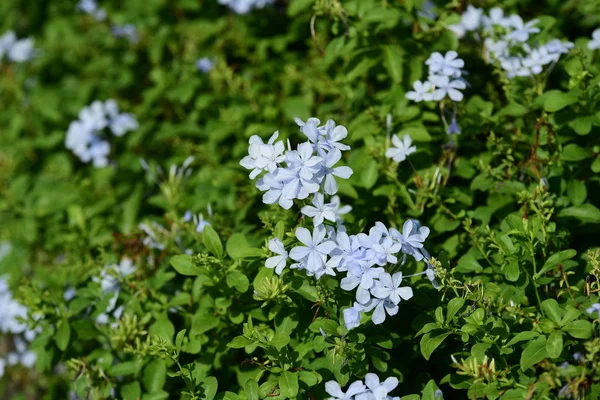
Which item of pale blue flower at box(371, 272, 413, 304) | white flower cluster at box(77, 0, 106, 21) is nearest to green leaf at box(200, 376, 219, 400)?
pale blue flower at box(371, 272, 413, 304)

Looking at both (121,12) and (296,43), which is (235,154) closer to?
(296,43)

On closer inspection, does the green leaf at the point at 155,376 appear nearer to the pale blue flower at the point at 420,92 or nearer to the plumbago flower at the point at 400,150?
the plumbago flower at the point at 400,150

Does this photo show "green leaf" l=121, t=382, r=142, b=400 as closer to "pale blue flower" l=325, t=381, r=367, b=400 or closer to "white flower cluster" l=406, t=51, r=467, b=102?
"pale blue flower" l=325, t=381, r=367, b=400

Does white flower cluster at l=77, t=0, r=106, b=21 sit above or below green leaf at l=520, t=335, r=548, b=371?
below

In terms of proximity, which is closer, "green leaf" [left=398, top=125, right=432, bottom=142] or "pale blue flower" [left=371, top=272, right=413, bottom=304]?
"pale blue flower" [left=371, top=272, right=413, bottom=304]

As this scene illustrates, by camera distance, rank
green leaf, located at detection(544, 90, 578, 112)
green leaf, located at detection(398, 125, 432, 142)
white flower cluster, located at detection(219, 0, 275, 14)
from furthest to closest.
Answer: white flower cluster, located at detection(219, 0, 275, 14) < green leaf, located at detection(398, 125, 432, 142) < green leaf, located at detection(544, 90, 578, 112)

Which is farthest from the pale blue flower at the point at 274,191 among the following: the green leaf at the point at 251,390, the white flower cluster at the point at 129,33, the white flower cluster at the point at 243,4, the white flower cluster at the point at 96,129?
the white flower cluster at the point at 129,33

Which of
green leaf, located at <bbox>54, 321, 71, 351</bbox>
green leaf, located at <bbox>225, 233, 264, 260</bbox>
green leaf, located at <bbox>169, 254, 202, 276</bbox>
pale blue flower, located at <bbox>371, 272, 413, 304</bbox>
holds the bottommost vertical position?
green leaf, located at <bbox>54, 321, 71, 351</bbox>

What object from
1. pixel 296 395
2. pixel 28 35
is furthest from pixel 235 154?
pixel 28 35
